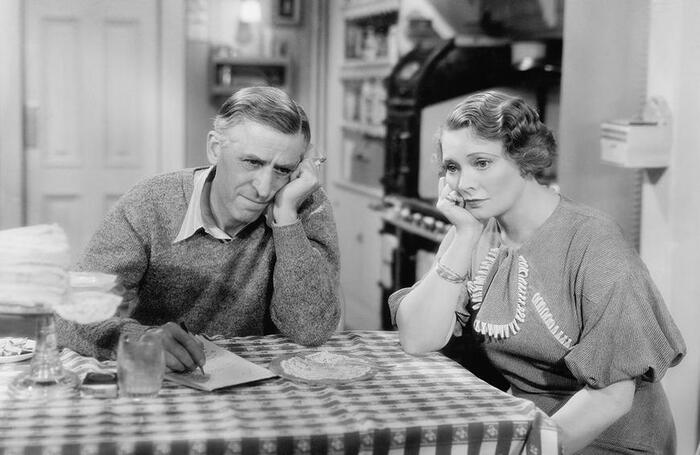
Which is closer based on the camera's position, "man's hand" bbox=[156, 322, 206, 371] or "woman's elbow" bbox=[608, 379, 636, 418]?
"man's hand" bbox=[156, 322, 206, 371]

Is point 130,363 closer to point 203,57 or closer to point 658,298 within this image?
point 658,298

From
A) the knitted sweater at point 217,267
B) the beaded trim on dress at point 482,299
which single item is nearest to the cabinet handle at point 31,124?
the knitted sweater at point 217,267

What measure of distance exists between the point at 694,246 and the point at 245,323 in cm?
165

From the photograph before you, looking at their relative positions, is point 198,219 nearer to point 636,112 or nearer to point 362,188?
point 636,112

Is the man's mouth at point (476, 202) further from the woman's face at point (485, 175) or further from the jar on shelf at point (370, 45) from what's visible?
the jar on shelf at point (370, 45)

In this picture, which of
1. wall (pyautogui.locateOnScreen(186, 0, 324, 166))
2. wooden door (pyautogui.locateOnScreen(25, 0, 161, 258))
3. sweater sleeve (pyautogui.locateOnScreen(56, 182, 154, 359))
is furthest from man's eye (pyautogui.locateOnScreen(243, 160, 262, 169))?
wall (pyautogui.locateOnScreen(186, 0, 324, 166))

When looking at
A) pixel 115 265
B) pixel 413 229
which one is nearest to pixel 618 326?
pixel 115 265

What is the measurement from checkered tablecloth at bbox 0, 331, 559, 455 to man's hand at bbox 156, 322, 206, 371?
2.2 inches

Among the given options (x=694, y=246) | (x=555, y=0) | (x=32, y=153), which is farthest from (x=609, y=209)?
(x=32, y=153)

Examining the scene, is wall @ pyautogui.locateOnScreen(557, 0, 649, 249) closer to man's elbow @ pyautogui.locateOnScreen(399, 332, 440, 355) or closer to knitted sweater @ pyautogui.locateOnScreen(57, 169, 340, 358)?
knitted sweater @ pyautogui.locateOnScreen(57, 169, 340, 358)

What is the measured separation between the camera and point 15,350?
1.93 meters

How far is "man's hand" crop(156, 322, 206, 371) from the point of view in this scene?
5.74 feet

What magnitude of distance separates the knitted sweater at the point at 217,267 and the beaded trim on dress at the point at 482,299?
34cm

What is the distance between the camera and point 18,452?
1.40 metres
